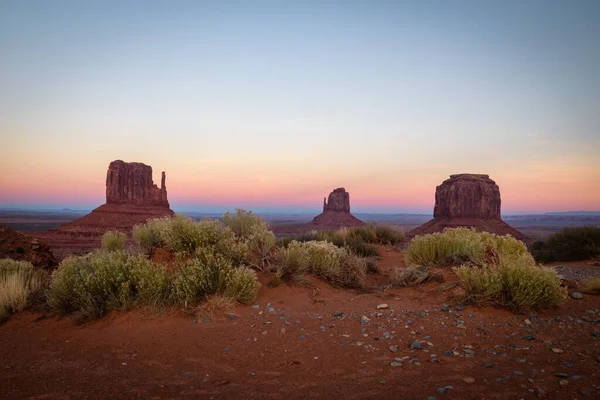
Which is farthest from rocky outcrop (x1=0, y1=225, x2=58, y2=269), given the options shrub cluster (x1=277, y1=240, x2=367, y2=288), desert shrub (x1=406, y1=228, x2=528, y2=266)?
desert shrub (x1=406, y1=228, x2=528, y2=266)

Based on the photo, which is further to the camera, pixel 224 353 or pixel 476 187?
pixel 476 187

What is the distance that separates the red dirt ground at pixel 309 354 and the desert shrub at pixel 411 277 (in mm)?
Result: 889

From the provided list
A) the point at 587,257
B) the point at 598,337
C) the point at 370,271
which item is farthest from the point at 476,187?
the point at 598,337

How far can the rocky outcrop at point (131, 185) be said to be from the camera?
69.6m

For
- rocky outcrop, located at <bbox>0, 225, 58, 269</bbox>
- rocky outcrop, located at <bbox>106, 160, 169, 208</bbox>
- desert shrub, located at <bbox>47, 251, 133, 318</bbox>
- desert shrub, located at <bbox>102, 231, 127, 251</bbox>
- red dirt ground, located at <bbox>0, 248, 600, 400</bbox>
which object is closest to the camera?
red dirt ground, located at <bbox>0, 248, 600, 400</bbox>

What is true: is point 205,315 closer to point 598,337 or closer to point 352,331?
point 352,331

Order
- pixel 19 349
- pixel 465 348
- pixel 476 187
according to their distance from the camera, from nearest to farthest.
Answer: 1. pixel 465 348
2. pixel 19 349
3. pixel 476 187

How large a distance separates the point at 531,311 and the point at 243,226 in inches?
260

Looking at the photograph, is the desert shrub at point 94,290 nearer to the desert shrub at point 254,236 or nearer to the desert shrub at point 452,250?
the desert shrub at point 254,236

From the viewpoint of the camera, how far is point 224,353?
479 cm

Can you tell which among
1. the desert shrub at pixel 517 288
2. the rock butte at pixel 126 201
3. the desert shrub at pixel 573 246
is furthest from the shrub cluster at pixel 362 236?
the rock butte at pixel 126 201

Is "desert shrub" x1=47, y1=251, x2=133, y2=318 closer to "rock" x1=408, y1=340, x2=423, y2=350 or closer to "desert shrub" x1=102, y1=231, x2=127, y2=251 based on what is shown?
"desert shrub" x1=102, y1=231, x2=127, y2=251

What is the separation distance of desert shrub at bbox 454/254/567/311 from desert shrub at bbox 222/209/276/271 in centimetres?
439

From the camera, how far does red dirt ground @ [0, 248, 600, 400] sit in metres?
3.70
